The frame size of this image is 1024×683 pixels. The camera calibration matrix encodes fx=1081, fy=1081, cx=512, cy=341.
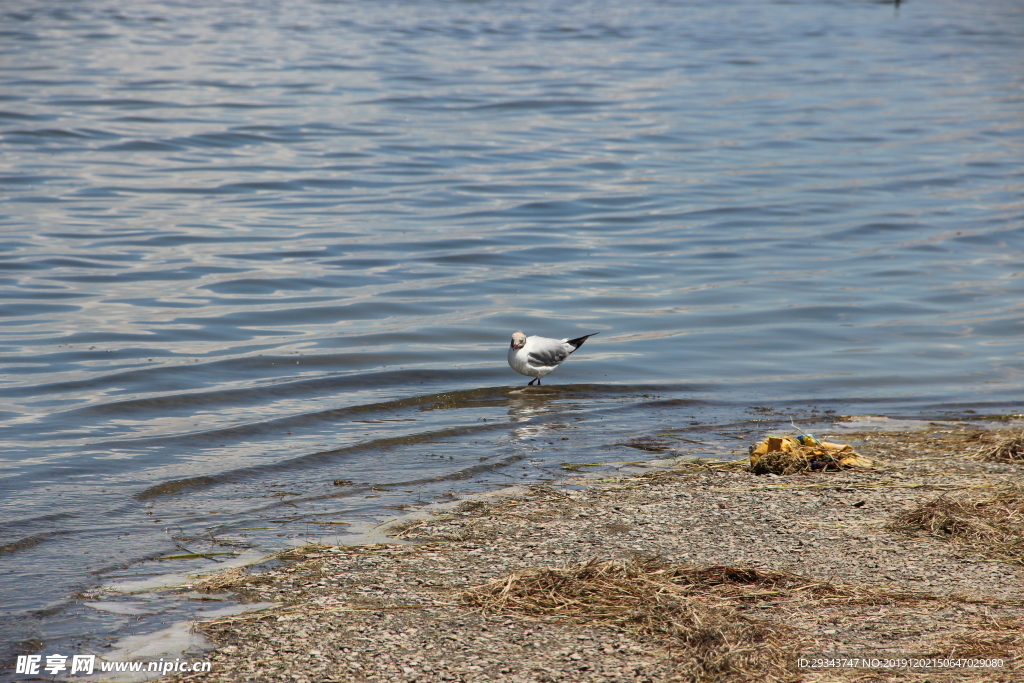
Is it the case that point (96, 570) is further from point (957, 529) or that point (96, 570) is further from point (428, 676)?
point (957, 529)

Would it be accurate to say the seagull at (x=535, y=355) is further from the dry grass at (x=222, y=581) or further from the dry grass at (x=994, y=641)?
the dry grass at (x=994, y=641)

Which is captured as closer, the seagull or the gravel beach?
the gravel beach

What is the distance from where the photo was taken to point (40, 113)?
69.5ft

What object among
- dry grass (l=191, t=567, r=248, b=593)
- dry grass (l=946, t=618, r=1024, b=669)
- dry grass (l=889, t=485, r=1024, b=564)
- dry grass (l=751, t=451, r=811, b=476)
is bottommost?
dry grass (l=751, t=451, r=811, b=476)

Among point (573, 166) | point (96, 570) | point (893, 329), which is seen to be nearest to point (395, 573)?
point (96, 570)

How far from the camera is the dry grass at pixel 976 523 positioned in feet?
16.9

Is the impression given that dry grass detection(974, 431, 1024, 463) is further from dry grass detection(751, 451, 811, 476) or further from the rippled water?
the rippled water

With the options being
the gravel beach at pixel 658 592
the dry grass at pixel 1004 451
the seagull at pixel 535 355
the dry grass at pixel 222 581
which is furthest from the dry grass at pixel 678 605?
the seagull at pixel 535 355

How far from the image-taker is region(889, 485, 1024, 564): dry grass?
16.9ft

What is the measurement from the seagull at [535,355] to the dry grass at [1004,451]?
11.6ft

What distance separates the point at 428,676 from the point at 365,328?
23.1 feet

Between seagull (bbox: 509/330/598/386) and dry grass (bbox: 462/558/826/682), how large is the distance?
4134 mm

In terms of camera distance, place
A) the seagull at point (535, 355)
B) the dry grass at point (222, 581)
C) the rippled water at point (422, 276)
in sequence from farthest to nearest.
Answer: the seagull at point (535, 355) → the rippled water at point (422, 276) → the dry grass at point (222, 581)

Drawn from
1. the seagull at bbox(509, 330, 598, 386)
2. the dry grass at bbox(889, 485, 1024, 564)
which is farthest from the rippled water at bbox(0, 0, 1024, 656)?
the dry grass at bbox(889, 485, 1024, 564)
